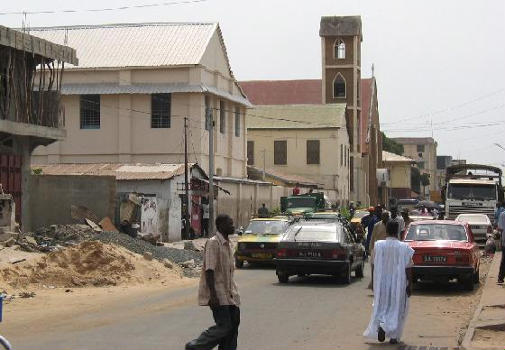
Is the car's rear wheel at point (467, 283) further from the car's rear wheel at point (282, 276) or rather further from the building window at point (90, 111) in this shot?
the building window at point (90, 111)

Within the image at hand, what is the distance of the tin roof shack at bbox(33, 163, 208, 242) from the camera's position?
3634 cm

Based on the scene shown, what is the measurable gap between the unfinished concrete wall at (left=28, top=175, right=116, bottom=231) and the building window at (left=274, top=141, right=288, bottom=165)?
45.2 m

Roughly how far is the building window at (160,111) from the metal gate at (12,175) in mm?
18772

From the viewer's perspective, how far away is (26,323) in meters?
13.8

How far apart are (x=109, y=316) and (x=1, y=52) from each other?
1708 centimetres

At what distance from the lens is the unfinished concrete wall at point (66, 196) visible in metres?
34.9

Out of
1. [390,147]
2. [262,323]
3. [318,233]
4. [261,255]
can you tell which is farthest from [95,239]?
[390,147]

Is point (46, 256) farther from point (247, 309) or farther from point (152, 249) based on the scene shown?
point (247, 309)

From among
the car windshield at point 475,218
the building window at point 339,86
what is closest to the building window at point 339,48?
the building window at point 339,86

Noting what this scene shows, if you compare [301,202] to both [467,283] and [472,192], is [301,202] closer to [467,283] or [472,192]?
[472,192]

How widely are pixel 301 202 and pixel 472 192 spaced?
9016 millimetres

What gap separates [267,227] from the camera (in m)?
27.5

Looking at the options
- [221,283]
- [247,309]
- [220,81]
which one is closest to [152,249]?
[247,309]

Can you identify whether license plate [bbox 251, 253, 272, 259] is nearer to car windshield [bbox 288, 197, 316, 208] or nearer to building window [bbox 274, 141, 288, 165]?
car windshield [bbox 288, 197, 316, 208]
